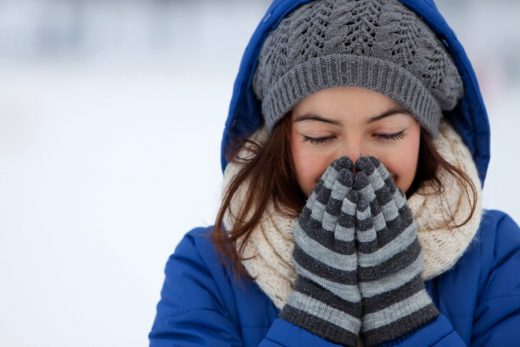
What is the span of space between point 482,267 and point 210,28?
2.71 metres

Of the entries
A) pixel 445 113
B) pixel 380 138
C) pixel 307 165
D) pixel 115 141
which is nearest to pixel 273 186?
pixel 307 165

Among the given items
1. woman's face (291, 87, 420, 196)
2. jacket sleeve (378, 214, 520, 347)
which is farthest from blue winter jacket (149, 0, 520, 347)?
woman's face (291, 87, 420, 196)

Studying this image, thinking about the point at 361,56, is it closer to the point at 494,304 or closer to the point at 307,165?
the point at 307,165

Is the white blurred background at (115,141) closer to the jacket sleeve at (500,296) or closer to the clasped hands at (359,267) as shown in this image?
the clasped hands at (359,267)

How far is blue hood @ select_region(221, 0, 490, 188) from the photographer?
1052 mm

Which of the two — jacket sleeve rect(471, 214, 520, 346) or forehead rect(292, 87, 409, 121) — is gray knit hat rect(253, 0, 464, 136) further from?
jacket sleeve rect(471, 214, 520, 346)

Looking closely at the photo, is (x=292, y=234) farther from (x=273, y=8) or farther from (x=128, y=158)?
Result: (x=128, y=158)

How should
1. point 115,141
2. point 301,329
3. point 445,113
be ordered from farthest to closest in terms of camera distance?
point 115,141 < point 445,113 < point 301,329

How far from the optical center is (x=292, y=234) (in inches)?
40.7

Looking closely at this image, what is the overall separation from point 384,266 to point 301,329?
0.45ft

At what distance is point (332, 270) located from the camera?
0.94 meters

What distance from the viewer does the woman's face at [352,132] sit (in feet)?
3.19

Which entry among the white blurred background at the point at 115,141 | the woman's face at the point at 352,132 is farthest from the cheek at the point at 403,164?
the white blurred background at the point at 115,141

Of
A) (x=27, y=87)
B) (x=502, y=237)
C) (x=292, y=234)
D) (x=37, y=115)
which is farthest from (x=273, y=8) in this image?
(x=27, y=87)
